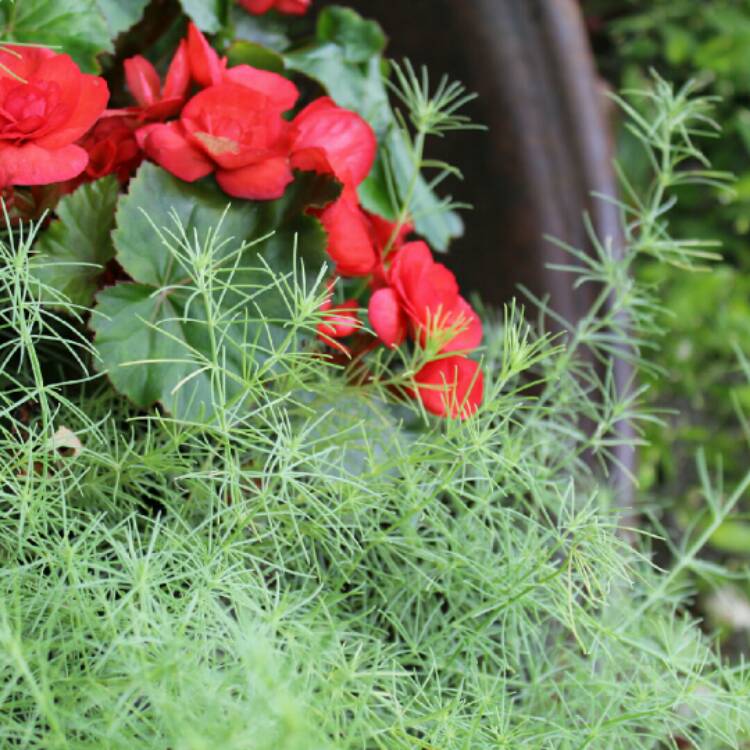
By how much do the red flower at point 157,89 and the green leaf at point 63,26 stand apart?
0.02 metres

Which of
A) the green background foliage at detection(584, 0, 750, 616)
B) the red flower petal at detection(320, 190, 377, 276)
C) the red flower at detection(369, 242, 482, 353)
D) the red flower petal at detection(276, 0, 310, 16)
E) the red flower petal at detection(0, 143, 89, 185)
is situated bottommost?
the green background foliage at detection(584, 0, 750, 616)

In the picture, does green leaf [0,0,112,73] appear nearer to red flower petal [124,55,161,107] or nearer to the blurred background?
red flower petal [124,55,161,107]

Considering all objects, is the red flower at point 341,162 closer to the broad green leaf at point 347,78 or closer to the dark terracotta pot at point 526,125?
the broad green leaf at point 347,78

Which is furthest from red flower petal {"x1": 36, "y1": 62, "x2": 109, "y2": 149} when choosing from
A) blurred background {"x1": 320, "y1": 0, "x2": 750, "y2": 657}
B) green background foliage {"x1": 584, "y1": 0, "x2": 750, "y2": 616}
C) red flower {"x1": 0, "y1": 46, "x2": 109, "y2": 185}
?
green background foliage {"x1": 584, "y1": 0, "x2": 750, "y2": 616}

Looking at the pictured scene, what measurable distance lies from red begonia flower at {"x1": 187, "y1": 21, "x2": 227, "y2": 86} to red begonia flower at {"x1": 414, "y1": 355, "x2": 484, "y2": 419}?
0.13m

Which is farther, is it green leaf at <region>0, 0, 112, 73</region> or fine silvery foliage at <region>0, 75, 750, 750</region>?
green leaf at <region>0, 0, 112, 73</region>

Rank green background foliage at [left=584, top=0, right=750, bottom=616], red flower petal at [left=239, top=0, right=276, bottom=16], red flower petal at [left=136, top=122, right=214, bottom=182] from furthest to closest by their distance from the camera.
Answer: green background foliage at [left=584, top=0, right=750, bottom=616] → red flower petal at [left=239, top=0, right=276, bottom=16] → red flower petal at [left=136, top=122, right=214, bottom=182]

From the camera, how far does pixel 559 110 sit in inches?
21.8

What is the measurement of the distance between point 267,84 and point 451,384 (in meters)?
0.14

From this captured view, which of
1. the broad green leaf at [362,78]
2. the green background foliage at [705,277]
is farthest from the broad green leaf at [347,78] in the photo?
the green background foliage at [705,277]

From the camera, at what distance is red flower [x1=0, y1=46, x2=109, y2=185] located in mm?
319

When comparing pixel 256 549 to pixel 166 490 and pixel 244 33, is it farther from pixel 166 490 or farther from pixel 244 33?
pixel 244 33

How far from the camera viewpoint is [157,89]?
0.38 m

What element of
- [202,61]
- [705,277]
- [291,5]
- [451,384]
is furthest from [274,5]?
[705,277]
